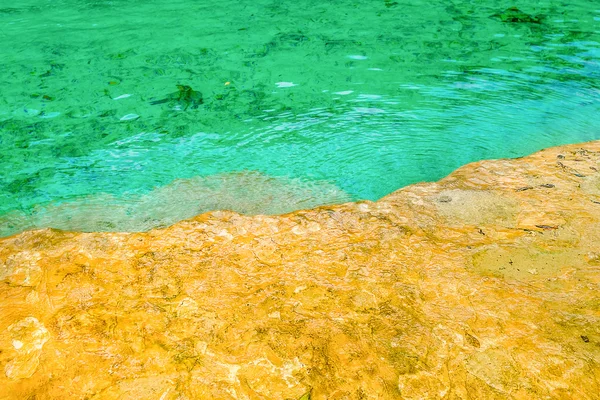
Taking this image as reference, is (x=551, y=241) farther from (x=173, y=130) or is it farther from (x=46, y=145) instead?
(x=46, y=145)

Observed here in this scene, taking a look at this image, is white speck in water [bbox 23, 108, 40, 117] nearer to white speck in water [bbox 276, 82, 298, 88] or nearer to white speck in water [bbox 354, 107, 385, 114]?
white speck in water [bbox 276, 82, 298, 88]

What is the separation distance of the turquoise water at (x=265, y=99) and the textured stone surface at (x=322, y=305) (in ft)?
2.64

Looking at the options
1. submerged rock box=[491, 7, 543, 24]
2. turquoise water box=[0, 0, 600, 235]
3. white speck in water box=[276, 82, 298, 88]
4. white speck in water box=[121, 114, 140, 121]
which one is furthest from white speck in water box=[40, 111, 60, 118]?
submerged rock box=[491, 7, 543, 24]

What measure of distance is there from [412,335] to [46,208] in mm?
2899

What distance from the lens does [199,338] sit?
2449mm

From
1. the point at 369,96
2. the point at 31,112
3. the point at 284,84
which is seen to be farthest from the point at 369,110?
the point at 31,112

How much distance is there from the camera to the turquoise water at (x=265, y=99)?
13.9 ft

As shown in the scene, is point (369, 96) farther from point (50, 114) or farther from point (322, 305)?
point (322, 305)

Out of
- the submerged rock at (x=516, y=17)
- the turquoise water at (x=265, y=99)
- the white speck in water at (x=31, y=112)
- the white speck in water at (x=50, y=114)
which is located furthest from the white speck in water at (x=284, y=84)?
the submerged rock at (x=516, y=17)

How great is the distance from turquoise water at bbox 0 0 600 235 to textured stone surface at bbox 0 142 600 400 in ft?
2.64

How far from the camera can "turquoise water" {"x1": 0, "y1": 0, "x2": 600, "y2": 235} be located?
423 centimetres

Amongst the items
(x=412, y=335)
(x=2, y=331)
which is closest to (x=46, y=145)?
(x=2, y=331)

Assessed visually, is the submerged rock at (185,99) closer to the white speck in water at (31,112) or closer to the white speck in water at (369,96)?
the white speck in water at (31,112)

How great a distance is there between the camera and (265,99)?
5.36 metres
